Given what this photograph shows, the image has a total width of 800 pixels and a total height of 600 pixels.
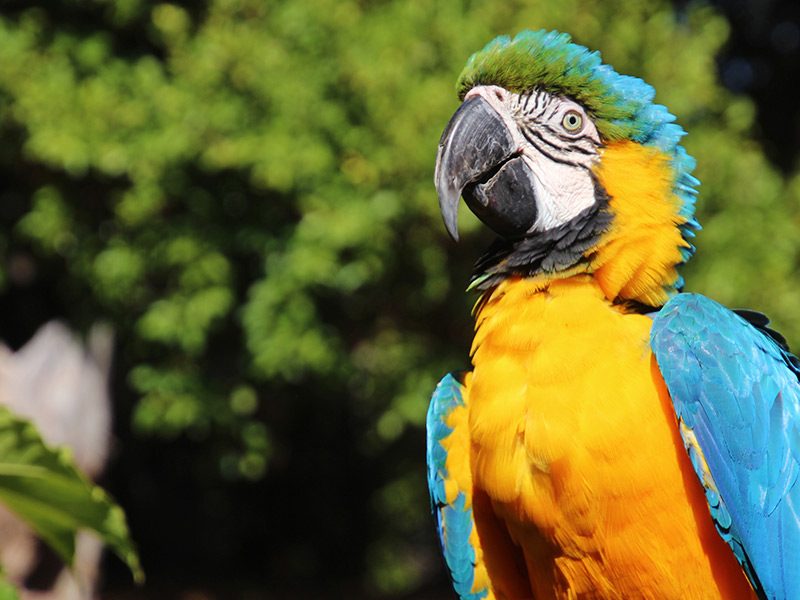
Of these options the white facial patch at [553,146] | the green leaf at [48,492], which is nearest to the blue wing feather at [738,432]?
the white facial patch at [553,146]

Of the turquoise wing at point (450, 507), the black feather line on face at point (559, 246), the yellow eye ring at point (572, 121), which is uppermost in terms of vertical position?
the yellow eye ring at point (572, 121)

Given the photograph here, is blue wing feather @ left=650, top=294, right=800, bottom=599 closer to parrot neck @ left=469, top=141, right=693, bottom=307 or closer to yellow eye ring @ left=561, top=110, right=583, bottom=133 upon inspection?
parrot neck @ left=469, top=141, right=693, bottom=307

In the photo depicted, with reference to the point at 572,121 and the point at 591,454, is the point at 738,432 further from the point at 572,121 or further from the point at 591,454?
the point at 572,121

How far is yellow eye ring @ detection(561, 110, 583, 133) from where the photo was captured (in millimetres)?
1719

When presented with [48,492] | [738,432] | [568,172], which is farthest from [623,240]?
[48,492]

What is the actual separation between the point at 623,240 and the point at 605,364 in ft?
0.73

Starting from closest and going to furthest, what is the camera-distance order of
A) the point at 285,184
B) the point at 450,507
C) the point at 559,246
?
1. the point at 559,246
2. the point at 450,507
3. the point at 285,184

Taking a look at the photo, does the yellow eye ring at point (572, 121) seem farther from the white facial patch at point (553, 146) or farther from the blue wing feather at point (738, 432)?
the blue wing feather at point (738, 432)

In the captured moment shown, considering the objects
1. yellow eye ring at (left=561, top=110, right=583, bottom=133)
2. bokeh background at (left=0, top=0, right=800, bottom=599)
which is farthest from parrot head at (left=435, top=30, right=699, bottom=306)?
bokeh background at (left=0, top=0, right=800, bottom=599)

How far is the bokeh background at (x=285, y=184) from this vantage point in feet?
11.3

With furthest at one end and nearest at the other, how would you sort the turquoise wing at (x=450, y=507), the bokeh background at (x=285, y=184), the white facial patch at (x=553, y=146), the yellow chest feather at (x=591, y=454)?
the bokeh background at (x=285, y=184) → the turquoise wing at (x=450, y=507) → the white facial patch at (x=553, y=146) → the yellow chest feather at (x=591, y=454)

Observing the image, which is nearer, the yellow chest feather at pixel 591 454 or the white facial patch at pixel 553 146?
the yellow chest feather at pixel 591 454

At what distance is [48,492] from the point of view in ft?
5.30

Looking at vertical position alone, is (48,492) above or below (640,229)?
below
